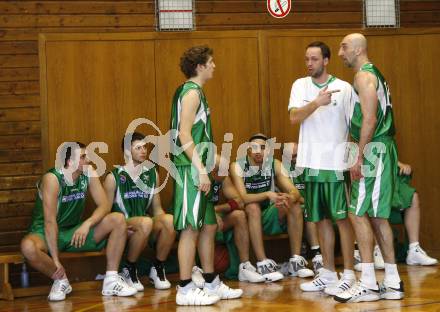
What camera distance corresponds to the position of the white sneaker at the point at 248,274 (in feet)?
21.4

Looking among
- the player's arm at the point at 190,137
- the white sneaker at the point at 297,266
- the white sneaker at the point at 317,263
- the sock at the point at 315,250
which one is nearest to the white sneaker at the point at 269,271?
the white sneaker at the point at 297,266

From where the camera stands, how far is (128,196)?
6.82 meters

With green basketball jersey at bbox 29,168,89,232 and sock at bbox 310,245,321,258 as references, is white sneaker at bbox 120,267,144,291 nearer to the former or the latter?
green basketball jersey at bbox 29,168,89,232

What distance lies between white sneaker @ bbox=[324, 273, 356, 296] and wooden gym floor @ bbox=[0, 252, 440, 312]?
0.26 feet

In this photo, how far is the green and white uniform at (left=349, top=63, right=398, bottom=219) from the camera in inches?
208

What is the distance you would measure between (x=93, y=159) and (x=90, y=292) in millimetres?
1293

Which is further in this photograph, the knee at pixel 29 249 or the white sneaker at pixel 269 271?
the white sneaker at pixel 269 271

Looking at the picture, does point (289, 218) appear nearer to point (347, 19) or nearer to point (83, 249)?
point (83, 249)

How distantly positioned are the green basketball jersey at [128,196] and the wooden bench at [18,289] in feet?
1.35

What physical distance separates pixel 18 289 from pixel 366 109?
10.3ft

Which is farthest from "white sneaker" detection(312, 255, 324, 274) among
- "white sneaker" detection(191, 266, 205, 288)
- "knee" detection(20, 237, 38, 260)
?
"knee" detection(20, 237, 38, 260)

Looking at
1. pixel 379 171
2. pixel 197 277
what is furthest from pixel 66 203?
pixel 379 171

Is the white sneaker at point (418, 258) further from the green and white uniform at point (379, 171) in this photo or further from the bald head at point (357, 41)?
the bald head at point (357, 41)

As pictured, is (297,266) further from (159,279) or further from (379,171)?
(379,171)
